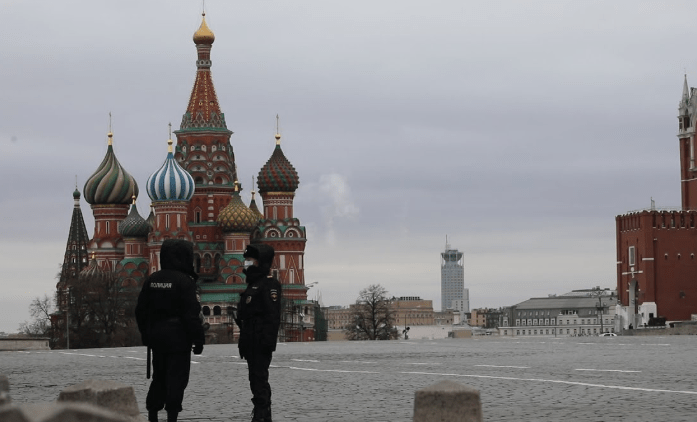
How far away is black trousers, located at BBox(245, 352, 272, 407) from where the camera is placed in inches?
421

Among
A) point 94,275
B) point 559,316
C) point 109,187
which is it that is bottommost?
point 559,316

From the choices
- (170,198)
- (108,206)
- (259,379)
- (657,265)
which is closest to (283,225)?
(170,198)

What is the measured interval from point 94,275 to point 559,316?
100329 millimetres

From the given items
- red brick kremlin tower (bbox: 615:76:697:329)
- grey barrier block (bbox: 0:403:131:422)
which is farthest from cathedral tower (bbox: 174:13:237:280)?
grey barrier block (bbox: 0:403:131:422)

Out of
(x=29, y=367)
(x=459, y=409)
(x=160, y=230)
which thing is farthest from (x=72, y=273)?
(x=459, y=409)

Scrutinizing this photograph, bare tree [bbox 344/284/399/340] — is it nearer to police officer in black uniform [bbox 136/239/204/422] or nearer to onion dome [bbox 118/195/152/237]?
onion dome [bbox 118/195/152/237]

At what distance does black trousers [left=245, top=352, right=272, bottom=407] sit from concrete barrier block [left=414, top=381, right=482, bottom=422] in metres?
3.32

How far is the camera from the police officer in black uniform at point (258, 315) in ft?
35.8

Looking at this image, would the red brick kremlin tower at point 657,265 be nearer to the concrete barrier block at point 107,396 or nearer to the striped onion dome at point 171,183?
the striped onion dome at point 171,183

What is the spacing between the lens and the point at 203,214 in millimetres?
101750

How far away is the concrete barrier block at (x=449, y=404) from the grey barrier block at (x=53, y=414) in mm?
3710

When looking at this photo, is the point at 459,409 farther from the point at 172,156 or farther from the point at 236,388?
the point at 172,156

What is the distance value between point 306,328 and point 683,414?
9061 cm

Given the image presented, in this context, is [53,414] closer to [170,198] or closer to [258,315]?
[258,315]
